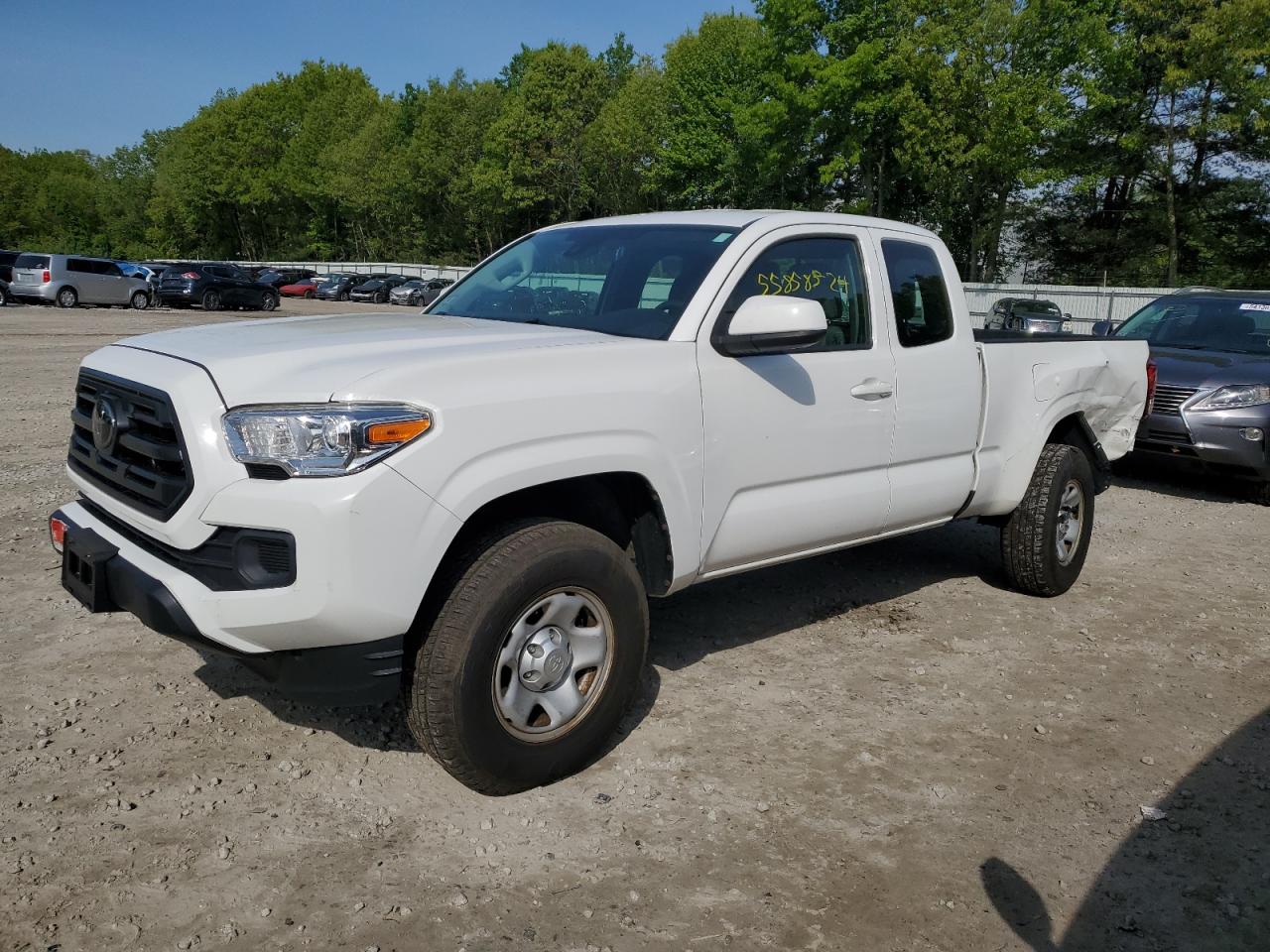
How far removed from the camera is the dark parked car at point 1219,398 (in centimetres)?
834

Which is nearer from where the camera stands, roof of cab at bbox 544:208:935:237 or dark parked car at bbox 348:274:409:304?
roof of cab at bbox 544:208:935:237

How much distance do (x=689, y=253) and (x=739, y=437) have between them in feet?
2.70

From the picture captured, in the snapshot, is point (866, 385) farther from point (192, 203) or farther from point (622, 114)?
point (192, 203)

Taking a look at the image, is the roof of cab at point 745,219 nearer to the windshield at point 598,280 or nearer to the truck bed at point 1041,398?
the windshield at point 598,280

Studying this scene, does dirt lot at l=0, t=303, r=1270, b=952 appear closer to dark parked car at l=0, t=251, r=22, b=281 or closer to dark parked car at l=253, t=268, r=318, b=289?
dark parked car at l=0, t=251, r=22, b=281

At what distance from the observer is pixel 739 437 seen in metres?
3.85

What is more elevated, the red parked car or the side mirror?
the red parked car

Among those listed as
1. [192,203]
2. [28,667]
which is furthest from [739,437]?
[192,203]

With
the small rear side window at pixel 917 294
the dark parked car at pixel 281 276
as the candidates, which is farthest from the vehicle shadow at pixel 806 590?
the dark parked car at pixel 281 276

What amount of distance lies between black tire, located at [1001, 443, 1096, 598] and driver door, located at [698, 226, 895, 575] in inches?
55.5

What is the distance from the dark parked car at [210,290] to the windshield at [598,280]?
32.7 metres

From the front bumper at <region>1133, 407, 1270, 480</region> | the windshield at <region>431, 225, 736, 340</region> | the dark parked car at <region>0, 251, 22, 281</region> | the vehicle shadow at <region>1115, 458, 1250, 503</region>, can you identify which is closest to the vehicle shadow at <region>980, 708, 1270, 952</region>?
the windshield at <region>431, 225, 736, 340</region>

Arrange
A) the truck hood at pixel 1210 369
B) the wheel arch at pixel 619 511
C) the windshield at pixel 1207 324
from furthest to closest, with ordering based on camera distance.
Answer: the windshield at pixel 1207 324
the truck hood at pixel 1210 369
the wheel arch at pixel 619 511

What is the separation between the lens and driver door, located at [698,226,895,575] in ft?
12.6
